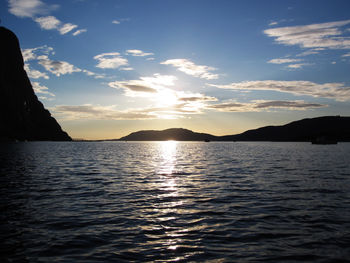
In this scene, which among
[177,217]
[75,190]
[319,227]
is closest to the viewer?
[319,227]

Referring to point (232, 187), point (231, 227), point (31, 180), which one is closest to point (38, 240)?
point (231, 227)

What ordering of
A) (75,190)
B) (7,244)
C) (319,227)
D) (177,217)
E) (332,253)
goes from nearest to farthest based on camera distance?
(332,253) → (7,244) → (319,227) → (177,217) → (75,190)

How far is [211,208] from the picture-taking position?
52.5 ft

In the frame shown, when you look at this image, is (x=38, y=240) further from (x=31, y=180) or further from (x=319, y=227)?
(x=31, y=180)

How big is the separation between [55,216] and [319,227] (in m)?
13.7

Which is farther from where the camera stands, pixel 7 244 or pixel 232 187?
Result: pixel 232 187

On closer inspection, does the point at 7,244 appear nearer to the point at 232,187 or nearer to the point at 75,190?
the point at 75,190

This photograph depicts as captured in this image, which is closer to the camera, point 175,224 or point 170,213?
point 175,224

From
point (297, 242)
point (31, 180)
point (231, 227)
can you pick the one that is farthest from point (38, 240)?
point (31, 180)

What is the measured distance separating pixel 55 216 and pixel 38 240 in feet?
12.0

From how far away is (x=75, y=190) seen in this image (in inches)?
859

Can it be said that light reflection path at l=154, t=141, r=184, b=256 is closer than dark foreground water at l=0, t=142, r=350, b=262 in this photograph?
No

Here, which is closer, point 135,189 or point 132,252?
point 132,252

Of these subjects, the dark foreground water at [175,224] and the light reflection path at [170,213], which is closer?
the dark foreground water at [175,224]
